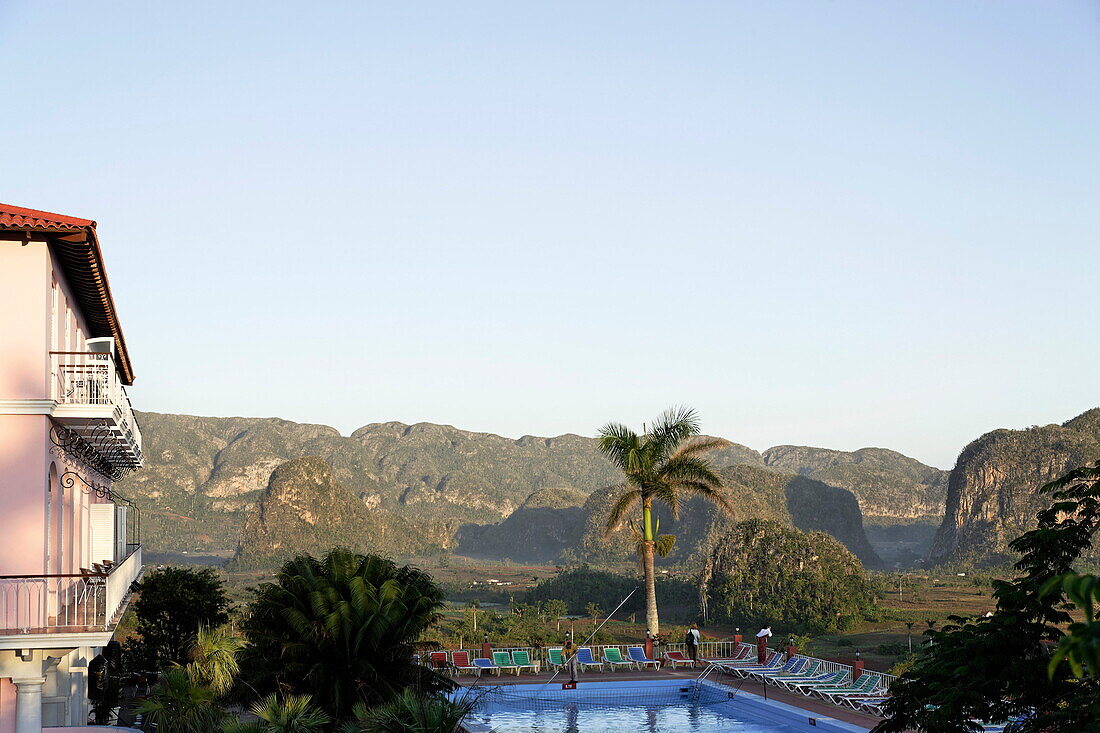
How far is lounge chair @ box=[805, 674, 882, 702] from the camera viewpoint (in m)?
18.7

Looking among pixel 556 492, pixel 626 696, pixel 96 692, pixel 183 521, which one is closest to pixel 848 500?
pixel 556 492

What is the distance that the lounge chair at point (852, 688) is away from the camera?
18734mm

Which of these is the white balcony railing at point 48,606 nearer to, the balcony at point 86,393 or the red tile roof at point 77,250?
the balcony at point 86,393

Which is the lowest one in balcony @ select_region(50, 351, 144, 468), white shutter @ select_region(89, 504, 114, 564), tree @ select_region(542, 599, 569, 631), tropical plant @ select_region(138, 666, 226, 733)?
tree @ select_region(542, 599, 569, 631)

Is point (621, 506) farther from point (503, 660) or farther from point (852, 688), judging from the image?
point (852, 688)

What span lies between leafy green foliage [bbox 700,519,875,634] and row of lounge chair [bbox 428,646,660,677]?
420 inches

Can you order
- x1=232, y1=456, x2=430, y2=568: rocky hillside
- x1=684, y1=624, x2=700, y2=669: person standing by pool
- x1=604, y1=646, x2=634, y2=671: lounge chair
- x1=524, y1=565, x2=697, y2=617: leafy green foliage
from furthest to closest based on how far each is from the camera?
x1=232, y1=456, x2=430, y2=568: rocky hillside → x1=524, y1=565, x2=697, y2=617: leafy green foliage → x1=684, y1=624, x2=700, y2=669: person standing by pool → x1=604, y1=646, x2=634, y2=671: lounge chair

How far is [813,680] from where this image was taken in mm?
20109

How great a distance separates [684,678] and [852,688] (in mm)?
4296

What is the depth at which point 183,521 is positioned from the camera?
12381cm

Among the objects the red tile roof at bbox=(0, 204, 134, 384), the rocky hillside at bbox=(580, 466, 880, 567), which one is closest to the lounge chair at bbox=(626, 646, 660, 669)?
the red tile roof at bbox=(0, 204, 134, 384)

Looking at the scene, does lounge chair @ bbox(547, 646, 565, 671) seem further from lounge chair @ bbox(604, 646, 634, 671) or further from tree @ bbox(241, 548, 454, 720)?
tree @ bbox(241, 548, 454, 720)

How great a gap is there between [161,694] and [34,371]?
16.5 feet

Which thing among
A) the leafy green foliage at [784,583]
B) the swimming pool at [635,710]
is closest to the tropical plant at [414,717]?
the swimming pool at [635,710]
